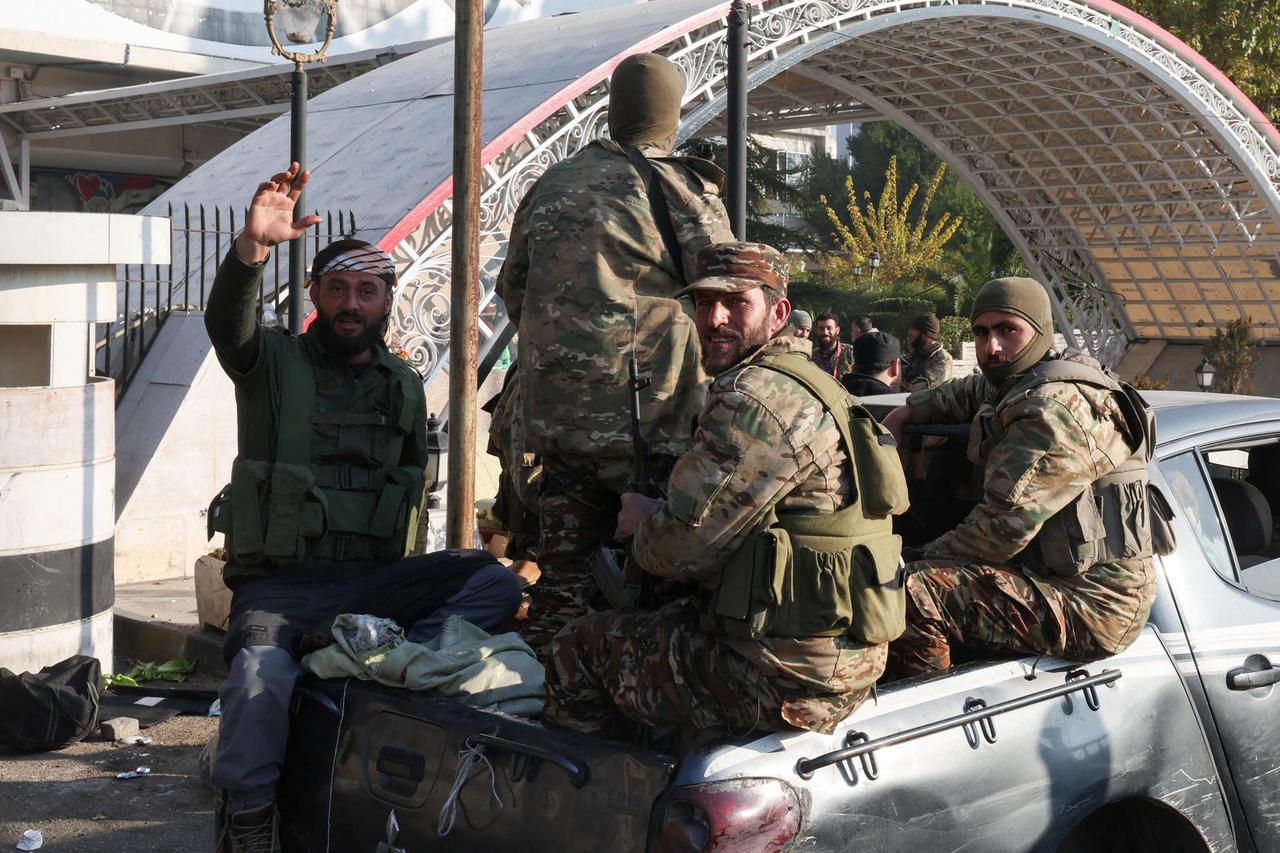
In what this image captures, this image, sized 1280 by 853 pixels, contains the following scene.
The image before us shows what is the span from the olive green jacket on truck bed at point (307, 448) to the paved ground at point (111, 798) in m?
1.30

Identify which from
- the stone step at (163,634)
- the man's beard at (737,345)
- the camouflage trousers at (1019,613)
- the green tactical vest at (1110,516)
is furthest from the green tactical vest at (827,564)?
the stone step at (163,634)

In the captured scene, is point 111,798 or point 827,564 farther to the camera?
point 111,798

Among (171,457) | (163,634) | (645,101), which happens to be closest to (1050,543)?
(645,101)

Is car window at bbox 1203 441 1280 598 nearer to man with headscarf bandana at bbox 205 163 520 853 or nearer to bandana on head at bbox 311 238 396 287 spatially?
man with headscarf bandana at bbox 205 163 520 853

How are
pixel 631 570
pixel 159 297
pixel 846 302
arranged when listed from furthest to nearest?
1. pixel 846 302
2. pixel 159 297
3. pixel 631 570

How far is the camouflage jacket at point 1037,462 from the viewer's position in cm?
357

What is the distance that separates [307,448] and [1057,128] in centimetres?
2270

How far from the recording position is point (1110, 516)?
3.62 metres

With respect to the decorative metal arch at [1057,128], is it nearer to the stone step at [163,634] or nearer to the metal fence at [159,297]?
the metal fence at [159,297]

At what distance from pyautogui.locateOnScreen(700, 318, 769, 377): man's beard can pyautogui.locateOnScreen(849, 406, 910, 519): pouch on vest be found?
0.28 m

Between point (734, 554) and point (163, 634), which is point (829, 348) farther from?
point (734, 554)

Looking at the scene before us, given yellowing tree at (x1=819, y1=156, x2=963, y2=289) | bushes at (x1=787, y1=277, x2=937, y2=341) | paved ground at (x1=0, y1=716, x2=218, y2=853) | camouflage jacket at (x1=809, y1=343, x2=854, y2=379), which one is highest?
yellowing tree at (x1=819, y1=156, x2=963, y2=289)

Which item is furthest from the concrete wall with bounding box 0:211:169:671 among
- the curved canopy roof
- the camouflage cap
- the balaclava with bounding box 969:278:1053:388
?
the curved canopy roof

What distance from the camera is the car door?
3.56 meters
